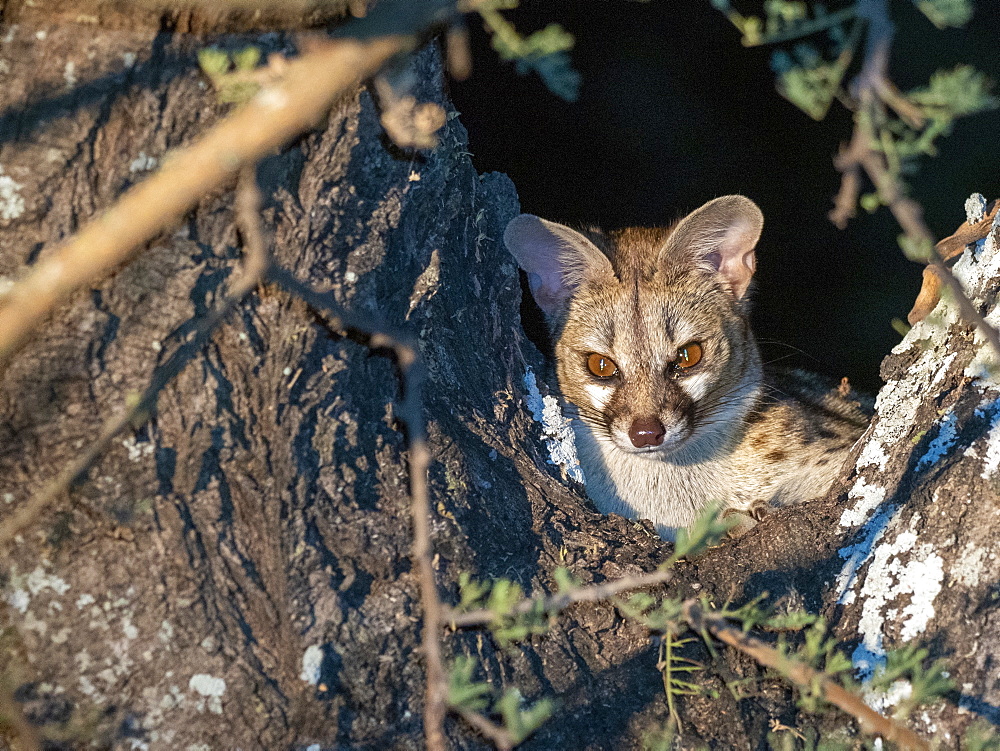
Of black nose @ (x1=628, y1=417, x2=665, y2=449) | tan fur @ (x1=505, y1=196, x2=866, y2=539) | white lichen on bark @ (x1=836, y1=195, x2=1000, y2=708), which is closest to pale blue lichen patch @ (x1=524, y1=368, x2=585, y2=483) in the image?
black nose @ (x1=628, y1=417, x2=665, y2=449)

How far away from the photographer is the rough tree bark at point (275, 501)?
203 centimetres

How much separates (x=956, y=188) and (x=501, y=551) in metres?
5.05

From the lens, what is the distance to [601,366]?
4.10 m

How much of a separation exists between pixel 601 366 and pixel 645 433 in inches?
18.9

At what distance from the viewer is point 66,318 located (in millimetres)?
2051

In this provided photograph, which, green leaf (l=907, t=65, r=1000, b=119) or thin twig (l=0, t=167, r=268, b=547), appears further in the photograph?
thin twig (l=0, t=167, r=268, b=547)

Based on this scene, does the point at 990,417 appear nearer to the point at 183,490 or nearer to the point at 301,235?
the point at 301,235

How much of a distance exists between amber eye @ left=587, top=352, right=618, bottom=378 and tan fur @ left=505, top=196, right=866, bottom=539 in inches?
1.1

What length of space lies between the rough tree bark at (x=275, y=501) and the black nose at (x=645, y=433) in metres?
1.07

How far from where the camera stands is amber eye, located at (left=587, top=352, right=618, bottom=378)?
407 cm

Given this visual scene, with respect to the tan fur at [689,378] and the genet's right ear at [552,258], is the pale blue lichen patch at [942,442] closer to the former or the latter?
the tan fur at [689,378]

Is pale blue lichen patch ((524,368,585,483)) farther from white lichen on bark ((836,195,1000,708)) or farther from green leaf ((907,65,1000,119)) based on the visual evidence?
green leaf ((907,65,1000,119))

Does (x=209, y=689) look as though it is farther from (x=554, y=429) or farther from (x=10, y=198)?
(x=554, y=429)

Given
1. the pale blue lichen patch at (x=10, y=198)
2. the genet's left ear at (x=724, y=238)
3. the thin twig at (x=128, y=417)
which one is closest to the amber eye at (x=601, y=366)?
the genet's left ear at (x=724, y=238)
